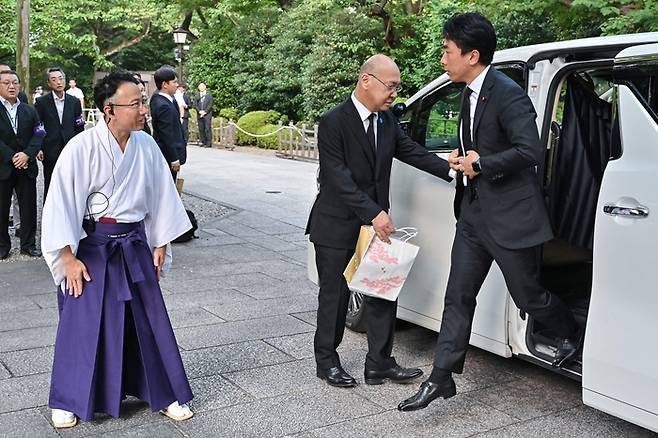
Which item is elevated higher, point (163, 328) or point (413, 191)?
point (413, 191)

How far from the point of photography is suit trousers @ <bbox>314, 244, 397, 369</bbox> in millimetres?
4254

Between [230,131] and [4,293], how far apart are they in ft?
58.1

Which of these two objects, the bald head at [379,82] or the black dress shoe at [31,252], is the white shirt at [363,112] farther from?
the black dress shoe at [31,252]

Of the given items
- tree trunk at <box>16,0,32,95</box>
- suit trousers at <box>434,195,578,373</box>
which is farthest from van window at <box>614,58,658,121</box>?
tree trunk at <box>16,0,32,95</box>

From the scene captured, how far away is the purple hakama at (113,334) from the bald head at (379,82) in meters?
1.36

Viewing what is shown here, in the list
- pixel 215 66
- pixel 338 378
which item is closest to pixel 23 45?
pixel 338 378

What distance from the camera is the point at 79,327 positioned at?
3695mm

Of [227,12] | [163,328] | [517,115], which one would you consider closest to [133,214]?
[163,328]

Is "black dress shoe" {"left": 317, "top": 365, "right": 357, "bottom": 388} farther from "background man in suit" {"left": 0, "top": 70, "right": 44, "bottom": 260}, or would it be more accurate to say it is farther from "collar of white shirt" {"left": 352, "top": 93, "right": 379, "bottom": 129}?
"background man in suit" {"left": 0, "top": 70, "right": 44, "bottom": 260}

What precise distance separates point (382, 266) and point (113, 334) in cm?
137

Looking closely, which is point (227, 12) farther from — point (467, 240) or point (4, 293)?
point (467, 240)

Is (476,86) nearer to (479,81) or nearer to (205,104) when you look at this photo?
(479,81)

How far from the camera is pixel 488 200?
145 inches

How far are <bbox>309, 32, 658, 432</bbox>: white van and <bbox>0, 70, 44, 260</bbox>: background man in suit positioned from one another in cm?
359
